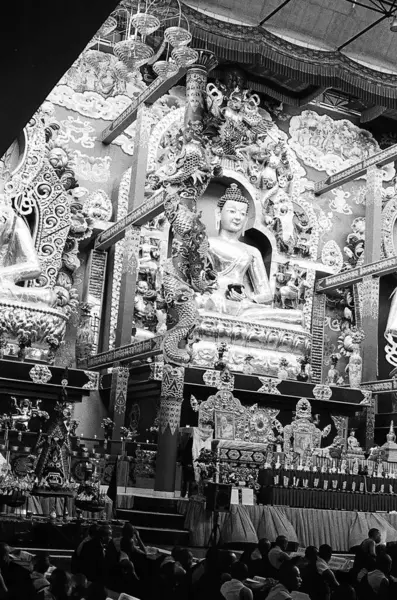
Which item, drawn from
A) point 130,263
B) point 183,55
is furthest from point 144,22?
point 130,263

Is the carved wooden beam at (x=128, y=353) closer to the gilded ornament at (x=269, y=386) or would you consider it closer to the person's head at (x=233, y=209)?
the gilded ornament at (x=269, y=386)

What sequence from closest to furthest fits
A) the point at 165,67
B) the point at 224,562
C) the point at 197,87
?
1. the point at 224,562
2. the point at 165,67
3. the point at 197,87

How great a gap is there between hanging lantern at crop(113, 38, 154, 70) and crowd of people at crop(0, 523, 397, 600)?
6.54 m

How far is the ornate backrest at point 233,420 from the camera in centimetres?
1279

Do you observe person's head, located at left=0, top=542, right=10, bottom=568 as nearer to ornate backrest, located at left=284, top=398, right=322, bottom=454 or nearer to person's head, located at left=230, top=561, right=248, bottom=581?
person's head, located at left=230, top=561, right=248, bottom=581

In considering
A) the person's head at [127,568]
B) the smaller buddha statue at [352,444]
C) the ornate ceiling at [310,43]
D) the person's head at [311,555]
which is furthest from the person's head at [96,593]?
the ornate ceiling at [310,43]

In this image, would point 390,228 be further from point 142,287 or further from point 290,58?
point 142,287

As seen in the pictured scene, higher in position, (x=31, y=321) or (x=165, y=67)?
(x=165, y=67)

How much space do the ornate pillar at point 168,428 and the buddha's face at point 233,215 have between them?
443 centimetres

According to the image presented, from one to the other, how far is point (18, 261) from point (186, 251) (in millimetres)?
2952

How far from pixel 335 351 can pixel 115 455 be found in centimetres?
546

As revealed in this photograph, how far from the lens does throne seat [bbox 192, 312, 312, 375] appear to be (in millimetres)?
14891

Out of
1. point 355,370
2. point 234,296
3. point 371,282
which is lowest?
point 355,370

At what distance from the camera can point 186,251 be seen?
12.7 meters
